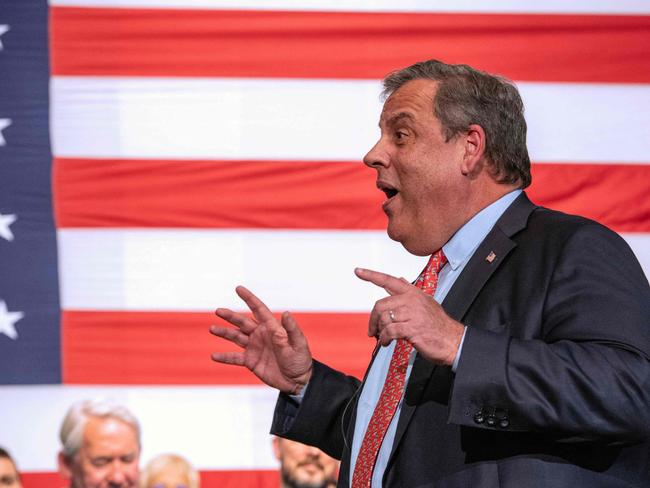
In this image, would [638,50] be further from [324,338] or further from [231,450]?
[231,450]

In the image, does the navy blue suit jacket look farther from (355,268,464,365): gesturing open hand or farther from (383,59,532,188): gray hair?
(383,59,532,188): gray hair

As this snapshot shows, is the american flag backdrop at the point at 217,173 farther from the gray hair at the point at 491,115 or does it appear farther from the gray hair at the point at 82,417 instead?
the gray hair at the point at 491,115

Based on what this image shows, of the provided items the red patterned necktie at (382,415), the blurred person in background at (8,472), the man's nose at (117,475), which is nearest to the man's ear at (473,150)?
the red patterned necktie at (382,415)

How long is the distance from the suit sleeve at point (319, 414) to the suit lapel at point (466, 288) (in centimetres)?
30

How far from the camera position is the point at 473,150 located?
1537 mm

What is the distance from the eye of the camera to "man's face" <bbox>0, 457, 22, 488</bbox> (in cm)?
282

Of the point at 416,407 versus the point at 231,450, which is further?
the point at 231,450

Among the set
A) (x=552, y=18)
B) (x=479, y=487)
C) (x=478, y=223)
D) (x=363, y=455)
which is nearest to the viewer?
(x=479, y=487)

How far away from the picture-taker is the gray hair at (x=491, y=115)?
5.05 ft

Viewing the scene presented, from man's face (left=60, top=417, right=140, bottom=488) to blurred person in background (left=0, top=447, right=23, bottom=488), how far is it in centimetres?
15

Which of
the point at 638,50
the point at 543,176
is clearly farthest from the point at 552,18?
the point at 543,176

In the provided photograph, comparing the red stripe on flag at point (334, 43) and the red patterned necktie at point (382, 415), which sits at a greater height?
the red stripe on flag at point (334, 43)

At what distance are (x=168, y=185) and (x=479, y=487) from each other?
1923 millimetres

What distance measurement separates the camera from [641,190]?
300 cm
